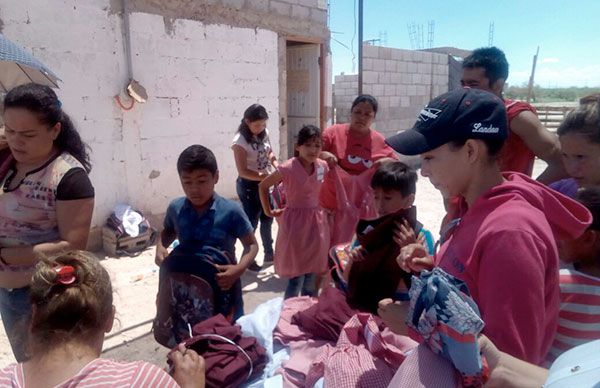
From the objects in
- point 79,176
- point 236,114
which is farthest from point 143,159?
point 79,176

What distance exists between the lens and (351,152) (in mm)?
3781

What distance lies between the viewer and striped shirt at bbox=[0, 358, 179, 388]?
114 cm

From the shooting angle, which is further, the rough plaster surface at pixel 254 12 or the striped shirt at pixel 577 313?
the rough plaster surface at pixel 254 12

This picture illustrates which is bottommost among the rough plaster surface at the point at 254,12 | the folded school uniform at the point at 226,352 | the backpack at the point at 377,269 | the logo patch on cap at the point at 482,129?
the folded school uniform at the point at 226,352

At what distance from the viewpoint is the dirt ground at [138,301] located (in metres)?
3.09

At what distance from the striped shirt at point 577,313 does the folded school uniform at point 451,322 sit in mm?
523

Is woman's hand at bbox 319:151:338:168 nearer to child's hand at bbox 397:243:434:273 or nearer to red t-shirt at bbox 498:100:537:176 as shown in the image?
red t-shirt at bbox 498:100:537:176

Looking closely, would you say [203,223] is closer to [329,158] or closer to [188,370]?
[188,370]

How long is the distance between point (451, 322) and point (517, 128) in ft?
6.14

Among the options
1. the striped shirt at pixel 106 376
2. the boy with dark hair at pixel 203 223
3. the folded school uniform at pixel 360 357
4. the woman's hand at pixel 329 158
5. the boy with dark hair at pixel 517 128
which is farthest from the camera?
the woman's hand at pixel 329 158

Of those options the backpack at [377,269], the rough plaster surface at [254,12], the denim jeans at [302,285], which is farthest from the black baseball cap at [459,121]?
the rough plaster surface at [254,12]

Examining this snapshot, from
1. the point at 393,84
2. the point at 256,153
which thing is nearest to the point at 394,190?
the point at 256,153

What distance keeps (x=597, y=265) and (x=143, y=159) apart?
488cm

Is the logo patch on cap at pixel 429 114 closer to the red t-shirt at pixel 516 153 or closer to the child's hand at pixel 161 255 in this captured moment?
the red t-shirt at pixel 516 153
